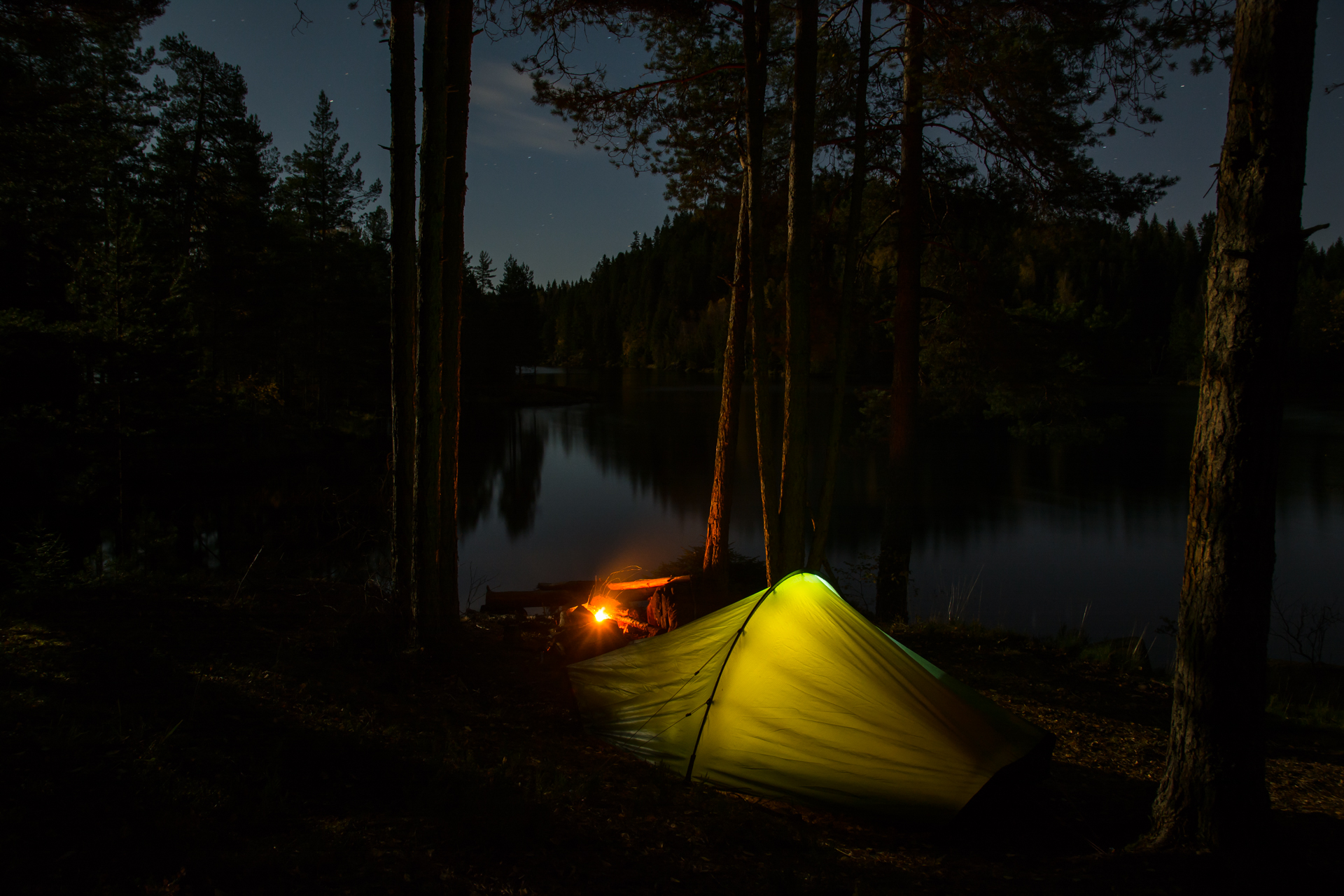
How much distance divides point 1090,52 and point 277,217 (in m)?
28.8

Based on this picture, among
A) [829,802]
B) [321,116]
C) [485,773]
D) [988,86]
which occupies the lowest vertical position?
[829,802]

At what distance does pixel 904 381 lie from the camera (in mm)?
9625

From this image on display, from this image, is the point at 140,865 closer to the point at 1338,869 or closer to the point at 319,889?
the point at 319,889

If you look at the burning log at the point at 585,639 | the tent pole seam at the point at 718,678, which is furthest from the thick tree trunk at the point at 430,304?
the tent pole seam at the point at 718,678

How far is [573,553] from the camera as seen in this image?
1708 centimetres

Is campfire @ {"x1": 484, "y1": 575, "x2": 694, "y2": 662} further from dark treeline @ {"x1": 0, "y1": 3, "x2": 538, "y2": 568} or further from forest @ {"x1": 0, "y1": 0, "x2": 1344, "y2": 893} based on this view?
dark treeline @ {"x1": 0, "y1": 3, "x2": 538, "y2": 568}

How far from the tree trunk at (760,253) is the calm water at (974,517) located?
386 centimetres

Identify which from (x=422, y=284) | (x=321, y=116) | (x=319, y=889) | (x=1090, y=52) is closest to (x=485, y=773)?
(x=319, y=889)

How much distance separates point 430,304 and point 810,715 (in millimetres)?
4035

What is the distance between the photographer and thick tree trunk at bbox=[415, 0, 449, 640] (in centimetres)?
552

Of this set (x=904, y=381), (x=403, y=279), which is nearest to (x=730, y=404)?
(x=904, y=381)

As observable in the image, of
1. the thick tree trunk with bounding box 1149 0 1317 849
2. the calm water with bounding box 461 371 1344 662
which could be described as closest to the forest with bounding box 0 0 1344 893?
the thick tree trunk with bounding box 1149 0 1317 849

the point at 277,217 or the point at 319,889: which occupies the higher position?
the point at 277,217

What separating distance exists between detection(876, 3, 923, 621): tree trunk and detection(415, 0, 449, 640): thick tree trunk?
Answer: 5.95 metres
